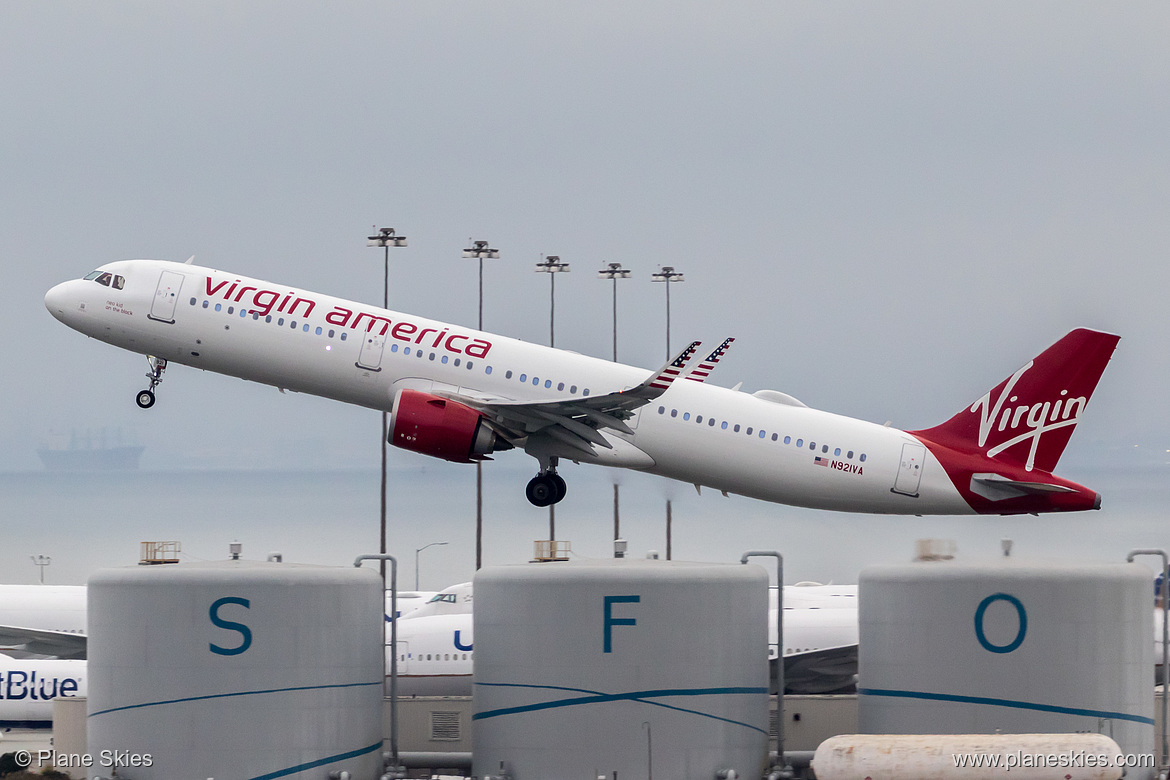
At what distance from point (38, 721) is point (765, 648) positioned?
39.1m

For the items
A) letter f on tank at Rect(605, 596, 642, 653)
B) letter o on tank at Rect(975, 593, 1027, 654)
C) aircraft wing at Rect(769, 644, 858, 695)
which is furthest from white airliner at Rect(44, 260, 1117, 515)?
letter o on tank at Rect(975, 593, 1027, 654)

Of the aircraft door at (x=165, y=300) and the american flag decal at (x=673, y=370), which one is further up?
the aircraft door at (x=165, y=300)

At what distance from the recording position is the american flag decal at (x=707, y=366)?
5531cm

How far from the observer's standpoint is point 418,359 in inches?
2325

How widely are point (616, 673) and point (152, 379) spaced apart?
1119 inches

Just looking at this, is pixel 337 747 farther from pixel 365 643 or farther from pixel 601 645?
pixel 601 645

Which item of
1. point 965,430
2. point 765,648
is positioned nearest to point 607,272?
point 965,430

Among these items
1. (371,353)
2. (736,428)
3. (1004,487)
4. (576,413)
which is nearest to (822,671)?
(1004,487)

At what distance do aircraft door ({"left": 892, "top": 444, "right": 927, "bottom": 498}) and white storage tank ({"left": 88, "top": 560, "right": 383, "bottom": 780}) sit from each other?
25.7 m

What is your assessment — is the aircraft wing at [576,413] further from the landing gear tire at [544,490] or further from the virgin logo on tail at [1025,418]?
the virgin logo on tail at [1025,418]

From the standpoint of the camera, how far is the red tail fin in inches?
2450

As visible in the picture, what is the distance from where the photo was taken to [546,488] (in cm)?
A: 6184

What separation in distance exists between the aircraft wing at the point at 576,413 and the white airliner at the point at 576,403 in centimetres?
8

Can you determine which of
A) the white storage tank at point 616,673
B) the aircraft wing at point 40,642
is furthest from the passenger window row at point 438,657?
the aircraft wing at point 40,642
